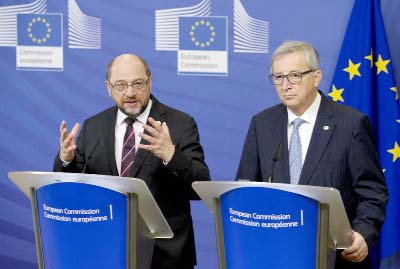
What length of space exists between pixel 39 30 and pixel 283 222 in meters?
3.35

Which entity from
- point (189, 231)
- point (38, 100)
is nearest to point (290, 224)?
point (189, 231)

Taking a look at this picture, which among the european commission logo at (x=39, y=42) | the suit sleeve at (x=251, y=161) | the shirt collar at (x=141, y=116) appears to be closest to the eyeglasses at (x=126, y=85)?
the shirt collar at (x=141, y=116)

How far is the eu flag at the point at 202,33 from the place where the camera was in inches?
204

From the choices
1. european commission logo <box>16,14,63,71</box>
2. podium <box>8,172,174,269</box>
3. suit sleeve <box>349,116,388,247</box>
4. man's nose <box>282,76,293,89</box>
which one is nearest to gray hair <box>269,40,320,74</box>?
man's nose <box>282,76,293,89</box>

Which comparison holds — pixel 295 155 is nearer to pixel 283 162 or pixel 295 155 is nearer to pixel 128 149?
pixel 283 162

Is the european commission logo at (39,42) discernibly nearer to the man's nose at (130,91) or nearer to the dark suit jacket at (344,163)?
the man's nose at (130,91)

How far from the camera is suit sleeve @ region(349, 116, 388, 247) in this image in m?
3.17

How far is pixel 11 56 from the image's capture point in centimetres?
548

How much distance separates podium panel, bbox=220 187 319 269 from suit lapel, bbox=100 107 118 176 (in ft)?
3.59

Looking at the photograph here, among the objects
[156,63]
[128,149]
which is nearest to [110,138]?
[128,149]

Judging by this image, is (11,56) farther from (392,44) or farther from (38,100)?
(392,44)

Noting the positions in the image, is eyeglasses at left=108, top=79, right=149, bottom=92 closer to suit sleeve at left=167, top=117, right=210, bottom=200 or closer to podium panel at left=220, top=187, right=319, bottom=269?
suit sleeve at left=167, top=117, right=210, bottom=200

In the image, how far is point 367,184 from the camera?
Answer: 10.6ft

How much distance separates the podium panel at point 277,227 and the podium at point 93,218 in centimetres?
41
